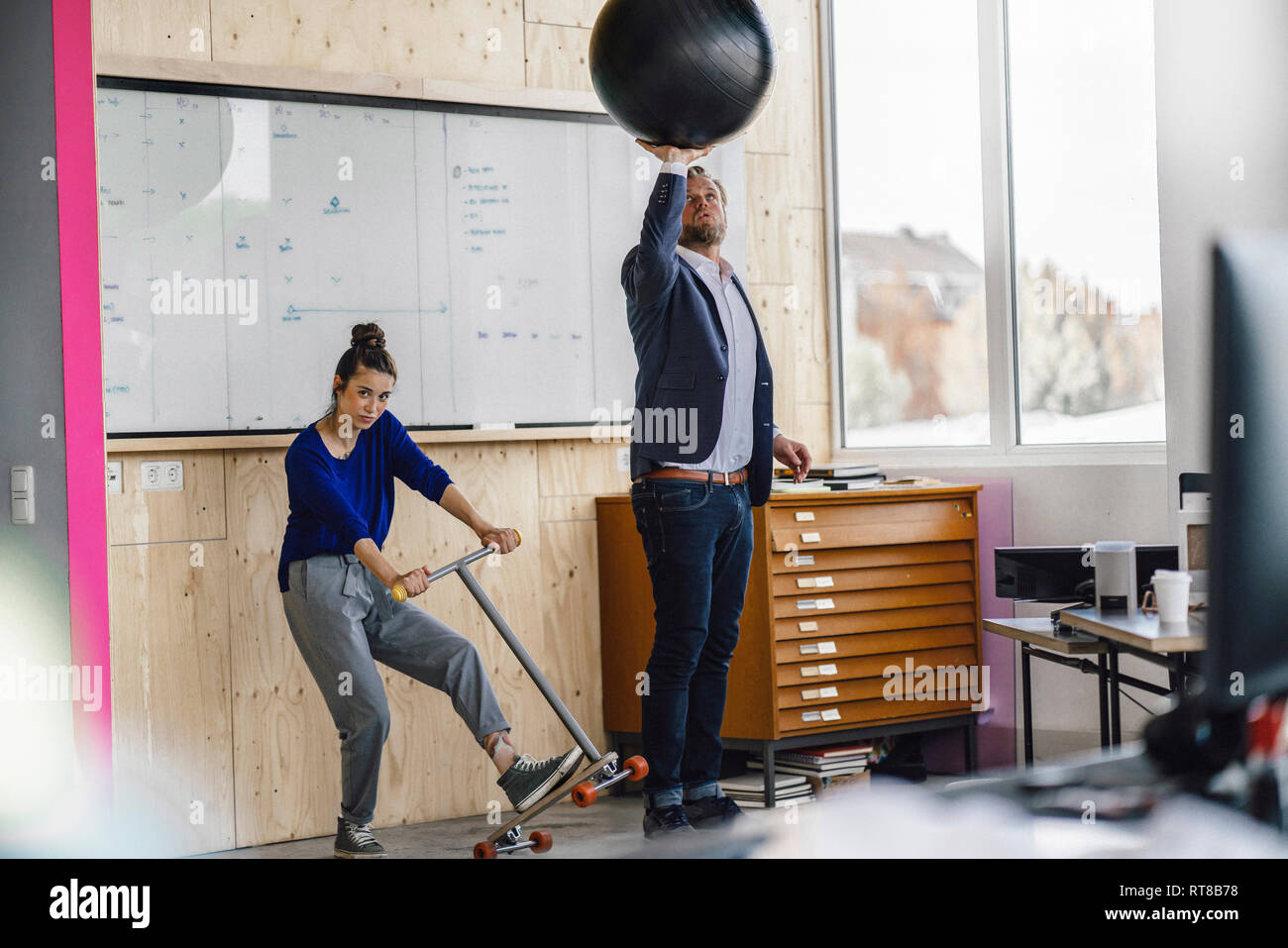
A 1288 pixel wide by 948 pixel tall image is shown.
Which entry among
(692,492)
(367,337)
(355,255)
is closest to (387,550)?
(367,337)

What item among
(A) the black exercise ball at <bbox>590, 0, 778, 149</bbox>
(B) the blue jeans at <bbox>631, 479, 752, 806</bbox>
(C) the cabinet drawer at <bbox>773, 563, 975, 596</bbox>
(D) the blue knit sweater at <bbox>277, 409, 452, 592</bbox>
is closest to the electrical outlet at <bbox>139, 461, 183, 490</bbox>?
(D) the blue knit sweater at <bbox>277, 409, 452, 592</bbox>

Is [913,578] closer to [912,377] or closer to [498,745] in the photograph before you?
[912,377]

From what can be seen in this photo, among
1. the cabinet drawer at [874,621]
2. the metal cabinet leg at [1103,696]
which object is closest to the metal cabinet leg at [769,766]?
the cabinet drawer at [874,621]

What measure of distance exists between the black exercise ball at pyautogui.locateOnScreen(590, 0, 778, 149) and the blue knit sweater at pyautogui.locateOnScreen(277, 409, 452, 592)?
146cm

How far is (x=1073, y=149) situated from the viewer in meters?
3.61

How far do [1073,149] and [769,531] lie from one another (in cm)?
148

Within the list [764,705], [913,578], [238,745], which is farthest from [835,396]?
[238,745]

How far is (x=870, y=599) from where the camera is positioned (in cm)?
348

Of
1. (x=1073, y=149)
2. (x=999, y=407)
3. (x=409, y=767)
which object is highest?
(x=1073, y=149)

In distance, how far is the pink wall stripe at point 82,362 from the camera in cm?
208

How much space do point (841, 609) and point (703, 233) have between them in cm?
115

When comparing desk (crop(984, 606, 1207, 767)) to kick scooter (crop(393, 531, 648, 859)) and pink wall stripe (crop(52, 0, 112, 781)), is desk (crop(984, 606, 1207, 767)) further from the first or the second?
pink wall stripe (crop(52, 0, 112, 781))

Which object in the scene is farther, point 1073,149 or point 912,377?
point 912,377

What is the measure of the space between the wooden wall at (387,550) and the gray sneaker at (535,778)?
73 cm
